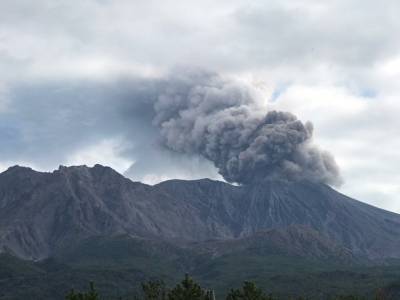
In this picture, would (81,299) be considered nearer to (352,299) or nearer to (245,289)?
(245,289)

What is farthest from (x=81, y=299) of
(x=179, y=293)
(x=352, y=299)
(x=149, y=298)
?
(x=352, y=299)

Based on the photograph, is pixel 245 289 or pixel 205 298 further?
pixel 245 289

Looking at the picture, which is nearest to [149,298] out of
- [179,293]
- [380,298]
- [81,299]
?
[179,293]

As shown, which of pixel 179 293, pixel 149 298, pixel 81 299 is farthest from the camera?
pixel 149 298

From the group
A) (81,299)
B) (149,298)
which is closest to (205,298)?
(81,299)

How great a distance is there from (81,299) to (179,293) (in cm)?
1198

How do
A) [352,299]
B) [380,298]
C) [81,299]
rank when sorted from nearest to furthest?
[380,298] < [81,299] < [352,299]

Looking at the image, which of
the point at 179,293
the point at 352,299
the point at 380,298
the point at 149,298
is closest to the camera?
the point at 380,298

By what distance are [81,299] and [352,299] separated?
7911cm

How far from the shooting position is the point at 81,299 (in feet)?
218

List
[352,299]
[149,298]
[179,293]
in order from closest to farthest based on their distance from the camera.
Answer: [179,293] → [149,298] → [352,299]

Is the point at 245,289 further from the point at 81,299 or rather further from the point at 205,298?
the point at 81,299

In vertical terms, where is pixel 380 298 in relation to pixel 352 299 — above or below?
below

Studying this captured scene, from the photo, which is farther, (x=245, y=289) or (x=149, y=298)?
(x=149, y=298)
